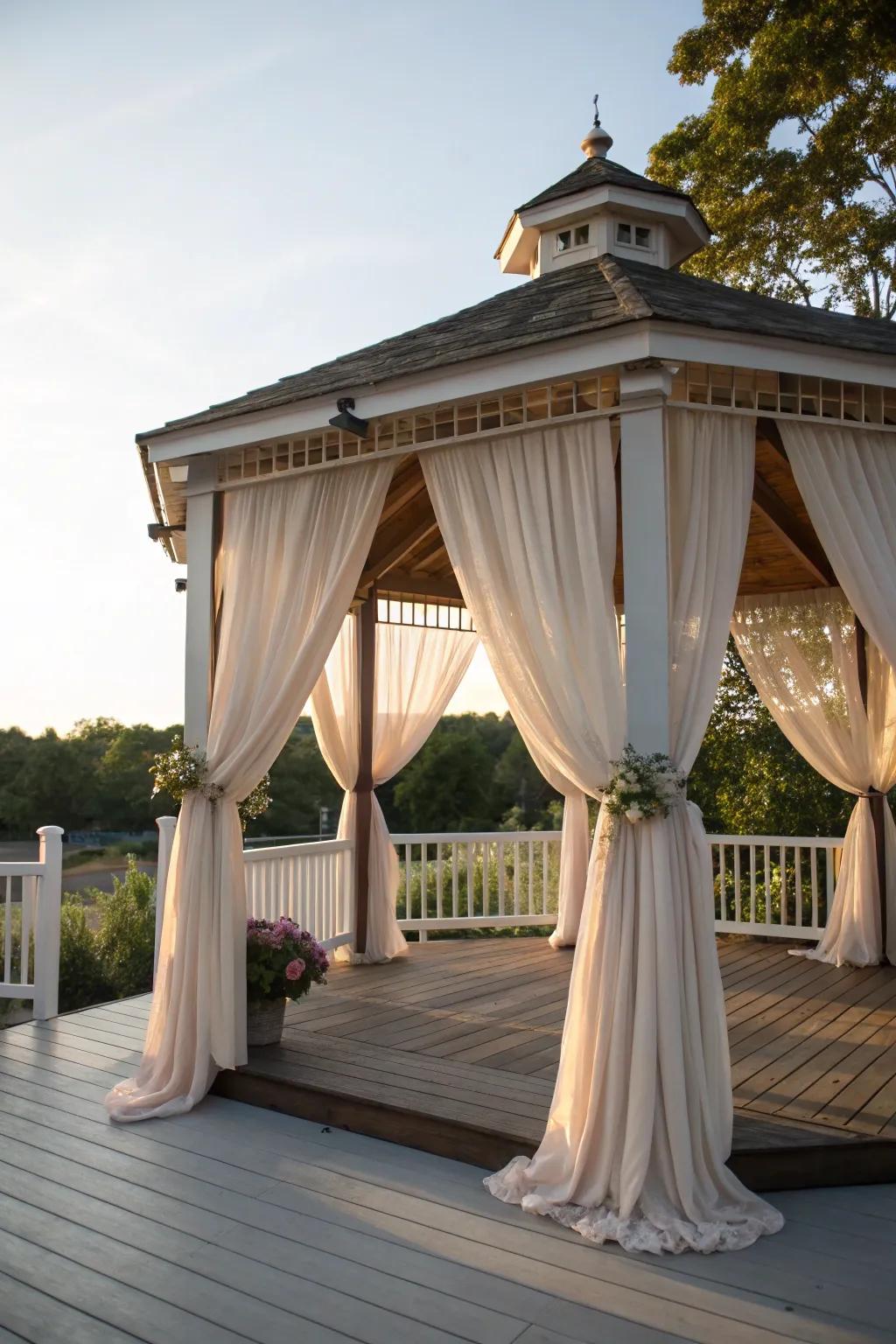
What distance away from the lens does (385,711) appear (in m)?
6.56

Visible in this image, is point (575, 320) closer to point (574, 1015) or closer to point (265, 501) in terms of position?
point (265, 501)

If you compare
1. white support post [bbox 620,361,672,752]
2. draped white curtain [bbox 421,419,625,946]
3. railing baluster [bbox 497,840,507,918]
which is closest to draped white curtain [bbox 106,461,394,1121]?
draped white curtain [bbox 421,419,625,946]

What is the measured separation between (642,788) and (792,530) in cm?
328

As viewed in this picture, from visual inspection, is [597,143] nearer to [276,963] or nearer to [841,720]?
[841,720]

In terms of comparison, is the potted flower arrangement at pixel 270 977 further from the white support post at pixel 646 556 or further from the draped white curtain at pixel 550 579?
the white support post at pixel 646 556

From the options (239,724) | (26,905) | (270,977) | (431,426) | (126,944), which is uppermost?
(431,426)

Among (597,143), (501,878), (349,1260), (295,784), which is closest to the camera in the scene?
(349,1260)

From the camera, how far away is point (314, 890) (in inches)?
238

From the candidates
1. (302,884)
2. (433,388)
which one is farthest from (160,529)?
(302,884)

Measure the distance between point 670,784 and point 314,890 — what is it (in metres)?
3.45

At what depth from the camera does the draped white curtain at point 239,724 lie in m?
3.99

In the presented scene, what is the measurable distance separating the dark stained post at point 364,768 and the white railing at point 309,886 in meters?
0.05

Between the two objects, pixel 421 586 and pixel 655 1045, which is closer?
pixel 655 1045

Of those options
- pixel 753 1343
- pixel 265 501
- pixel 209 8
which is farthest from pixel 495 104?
pixel 753 1343
